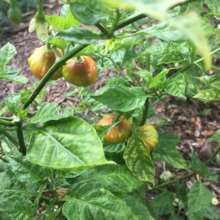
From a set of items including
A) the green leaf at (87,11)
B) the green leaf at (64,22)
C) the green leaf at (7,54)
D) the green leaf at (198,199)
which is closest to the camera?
the green leaf at (87,11)

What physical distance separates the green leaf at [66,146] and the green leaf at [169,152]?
59 centimetres

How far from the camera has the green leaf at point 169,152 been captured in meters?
1.37

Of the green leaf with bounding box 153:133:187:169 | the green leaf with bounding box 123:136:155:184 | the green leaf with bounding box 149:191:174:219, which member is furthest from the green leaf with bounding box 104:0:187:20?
the green leaf with bounding box 149:191:174:219

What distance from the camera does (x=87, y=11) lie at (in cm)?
64

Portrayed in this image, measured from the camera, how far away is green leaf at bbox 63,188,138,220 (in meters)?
0.92

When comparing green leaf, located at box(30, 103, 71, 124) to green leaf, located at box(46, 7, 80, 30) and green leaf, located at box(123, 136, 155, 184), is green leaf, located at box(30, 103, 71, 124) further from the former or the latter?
green leaf, located at box(123, 136, 155, 184)

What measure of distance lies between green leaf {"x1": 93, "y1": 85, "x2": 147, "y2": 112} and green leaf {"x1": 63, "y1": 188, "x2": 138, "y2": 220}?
0.20 meters

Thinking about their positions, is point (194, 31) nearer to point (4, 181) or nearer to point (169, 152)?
point (4, 181)

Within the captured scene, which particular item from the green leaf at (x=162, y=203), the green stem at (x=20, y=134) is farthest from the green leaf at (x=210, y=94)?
the green leaf at (x=162, y=203)

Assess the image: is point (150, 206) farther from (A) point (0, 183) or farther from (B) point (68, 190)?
(A) point (0, 183)

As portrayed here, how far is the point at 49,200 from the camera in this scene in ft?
3.33

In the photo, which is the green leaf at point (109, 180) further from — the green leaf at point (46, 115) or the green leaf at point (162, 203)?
the green leaf at point (162, 203)

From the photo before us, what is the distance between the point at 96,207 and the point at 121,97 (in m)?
0.26

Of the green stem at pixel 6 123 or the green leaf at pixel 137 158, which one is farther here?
the green leaf at pixel 137 158
